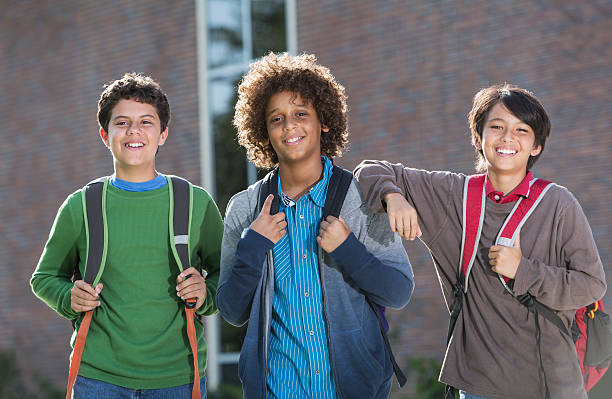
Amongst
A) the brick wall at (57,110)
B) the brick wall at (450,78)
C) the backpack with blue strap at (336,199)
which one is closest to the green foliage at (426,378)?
the brick wall at (450,78)

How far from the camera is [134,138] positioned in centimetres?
340

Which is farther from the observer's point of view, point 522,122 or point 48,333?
point 48,333

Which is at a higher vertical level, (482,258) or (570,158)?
(570,158)

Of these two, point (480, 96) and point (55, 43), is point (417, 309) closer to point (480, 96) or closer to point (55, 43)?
point (480, 96)

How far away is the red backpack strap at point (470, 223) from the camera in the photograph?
3.08 m

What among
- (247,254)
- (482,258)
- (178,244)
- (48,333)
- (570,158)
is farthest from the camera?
(48,333)

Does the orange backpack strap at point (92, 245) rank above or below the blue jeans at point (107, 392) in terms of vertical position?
above

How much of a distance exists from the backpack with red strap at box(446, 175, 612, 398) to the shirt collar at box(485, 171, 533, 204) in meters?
0.02

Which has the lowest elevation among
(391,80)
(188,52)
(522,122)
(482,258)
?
(482,258)

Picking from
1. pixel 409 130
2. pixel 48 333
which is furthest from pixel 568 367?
pixel 48 333

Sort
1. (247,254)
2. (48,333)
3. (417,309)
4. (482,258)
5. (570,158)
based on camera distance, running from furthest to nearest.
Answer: (48,333) < (417,309) < (570,158) < (482,258) < (247,254)

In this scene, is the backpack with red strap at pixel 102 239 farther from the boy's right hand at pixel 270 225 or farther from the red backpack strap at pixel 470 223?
the red backpack strap at pixel 470 223

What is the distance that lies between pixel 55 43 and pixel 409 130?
5.58 metres

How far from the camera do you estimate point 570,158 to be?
760 cm
